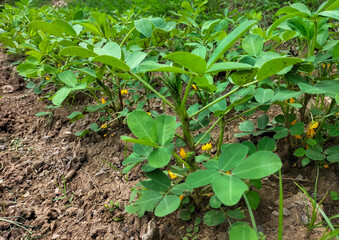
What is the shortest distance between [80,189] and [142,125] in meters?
0.84

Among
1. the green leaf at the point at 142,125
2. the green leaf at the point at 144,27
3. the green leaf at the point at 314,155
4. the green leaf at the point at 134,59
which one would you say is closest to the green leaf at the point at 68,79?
the green leaf at the point at 144,27

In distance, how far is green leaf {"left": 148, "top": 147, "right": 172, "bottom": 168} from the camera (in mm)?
779

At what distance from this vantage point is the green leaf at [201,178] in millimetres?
732

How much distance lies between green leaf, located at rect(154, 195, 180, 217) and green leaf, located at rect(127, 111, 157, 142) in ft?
0.73

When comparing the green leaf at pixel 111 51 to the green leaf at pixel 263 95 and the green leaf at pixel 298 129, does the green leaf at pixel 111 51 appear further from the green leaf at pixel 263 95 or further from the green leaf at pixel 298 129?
the green leaf at pixel 298 129

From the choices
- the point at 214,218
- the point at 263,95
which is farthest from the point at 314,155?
the point at 214,218

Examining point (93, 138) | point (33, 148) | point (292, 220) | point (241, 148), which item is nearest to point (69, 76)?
point (93, 138)

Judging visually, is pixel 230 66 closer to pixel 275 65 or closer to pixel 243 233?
pixel 275 65

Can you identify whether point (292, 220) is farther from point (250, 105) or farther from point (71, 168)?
point (71, 168)

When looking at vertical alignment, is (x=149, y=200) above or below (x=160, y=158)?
below

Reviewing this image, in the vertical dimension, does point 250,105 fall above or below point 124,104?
above

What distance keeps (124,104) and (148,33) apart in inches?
31.3

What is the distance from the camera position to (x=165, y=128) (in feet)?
2.81

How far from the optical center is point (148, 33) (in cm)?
121
